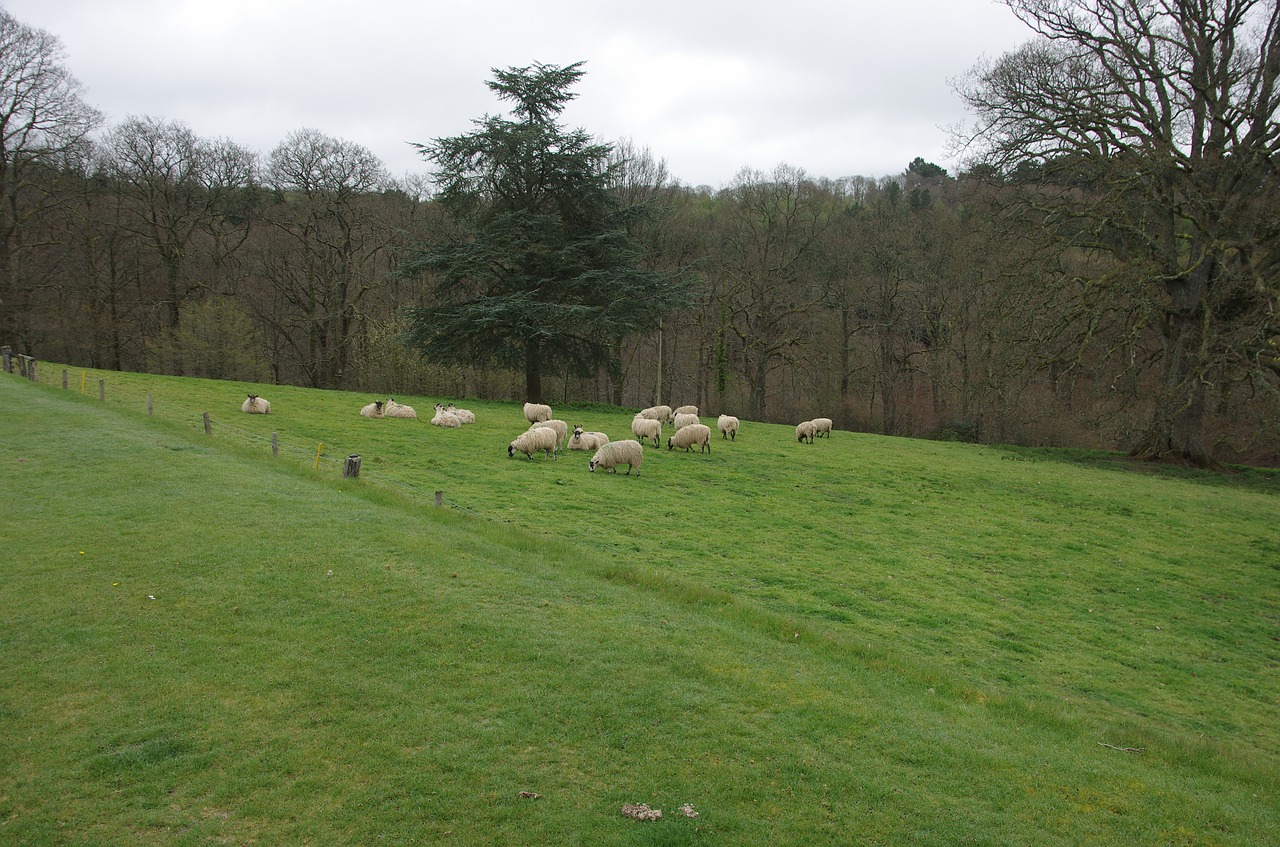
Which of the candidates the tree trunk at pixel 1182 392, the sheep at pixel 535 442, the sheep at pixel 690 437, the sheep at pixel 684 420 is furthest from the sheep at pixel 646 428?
the tree trunk at pixel 1182 392

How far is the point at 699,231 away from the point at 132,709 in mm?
46718

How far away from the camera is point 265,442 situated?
19703 mm

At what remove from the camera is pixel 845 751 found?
6.08 meters

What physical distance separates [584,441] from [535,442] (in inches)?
89.3

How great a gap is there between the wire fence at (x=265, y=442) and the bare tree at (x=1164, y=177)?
21.0 m

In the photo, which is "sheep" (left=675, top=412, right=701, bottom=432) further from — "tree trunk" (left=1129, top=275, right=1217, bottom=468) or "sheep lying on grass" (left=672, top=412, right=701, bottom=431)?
"tree trunk" (left=1129, top=275, right=1217, bottom=468)

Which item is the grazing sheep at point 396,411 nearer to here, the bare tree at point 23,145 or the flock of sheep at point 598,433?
the flock of sheep at point 598,433

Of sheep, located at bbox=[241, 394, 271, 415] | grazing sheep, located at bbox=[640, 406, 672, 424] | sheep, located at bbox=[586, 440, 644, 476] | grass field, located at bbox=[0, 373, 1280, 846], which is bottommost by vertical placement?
grass field, located at bbox=[0, 373, 1280, 846]

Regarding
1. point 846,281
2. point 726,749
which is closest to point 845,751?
point 726,749

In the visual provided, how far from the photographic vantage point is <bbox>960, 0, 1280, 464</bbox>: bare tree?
77.6ft

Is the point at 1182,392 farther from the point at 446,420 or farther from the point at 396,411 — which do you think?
the point at 396,411

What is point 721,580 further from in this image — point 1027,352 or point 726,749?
point 1027,352

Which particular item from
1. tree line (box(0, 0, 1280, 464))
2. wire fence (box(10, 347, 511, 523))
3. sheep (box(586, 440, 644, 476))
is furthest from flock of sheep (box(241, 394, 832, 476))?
tree line (box(0, 0, 1280, 464))

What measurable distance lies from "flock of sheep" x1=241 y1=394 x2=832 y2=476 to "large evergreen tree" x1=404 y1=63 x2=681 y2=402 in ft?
29.2
